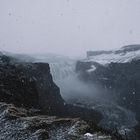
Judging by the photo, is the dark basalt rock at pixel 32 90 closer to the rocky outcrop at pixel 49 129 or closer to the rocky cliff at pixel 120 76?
the rocky outcrop at pixel 49 129

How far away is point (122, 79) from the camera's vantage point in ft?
531

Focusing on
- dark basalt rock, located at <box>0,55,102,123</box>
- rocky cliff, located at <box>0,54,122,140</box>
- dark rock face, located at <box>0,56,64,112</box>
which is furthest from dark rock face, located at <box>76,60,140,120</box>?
dark rock face, located at <box>0,56,64,112</box>

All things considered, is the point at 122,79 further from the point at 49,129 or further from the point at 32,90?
the point at 49,129

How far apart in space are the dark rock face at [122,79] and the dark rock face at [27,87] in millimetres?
60020

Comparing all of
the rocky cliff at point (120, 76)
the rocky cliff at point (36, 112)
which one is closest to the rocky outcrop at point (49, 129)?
the rocky cliff at point (36, 112)

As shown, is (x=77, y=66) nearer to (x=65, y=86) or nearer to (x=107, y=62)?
(x=107, y=62)

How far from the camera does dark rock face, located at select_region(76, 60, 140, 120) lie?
147050mm

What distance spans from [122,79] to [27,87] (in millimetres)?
100688

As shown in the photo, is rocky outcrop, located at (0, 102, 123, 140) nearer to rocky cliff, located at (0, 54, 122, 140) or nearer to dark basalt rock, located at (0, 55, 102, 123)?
rocky cliff, located at (0, 54, 122, 140)

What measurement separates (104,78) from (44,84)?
78.8m

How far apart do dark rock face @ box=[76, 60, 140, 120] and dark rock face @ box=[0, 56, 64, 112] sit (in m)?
60.0

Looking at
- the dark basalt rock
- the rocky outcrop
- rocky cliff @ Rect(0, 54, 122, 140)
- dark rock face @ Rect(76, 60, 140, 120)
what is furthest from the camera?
dark rock face @ Rect(76, 60, 140, 120)

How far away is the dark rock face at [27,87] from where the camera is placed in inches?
2353

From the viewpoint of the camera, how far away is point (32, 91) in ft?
227
